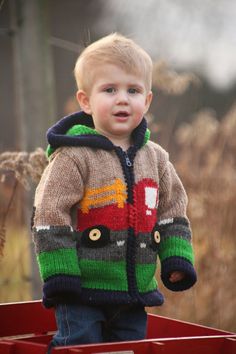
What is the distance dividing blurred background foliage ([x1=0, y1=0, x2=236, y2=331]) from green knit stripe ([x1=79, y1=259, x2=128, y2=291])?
1.43m

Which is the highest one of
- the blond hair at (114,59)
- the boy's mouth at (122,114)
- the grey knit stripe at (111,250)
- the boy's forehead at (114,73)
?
the blond hair at (114,59)

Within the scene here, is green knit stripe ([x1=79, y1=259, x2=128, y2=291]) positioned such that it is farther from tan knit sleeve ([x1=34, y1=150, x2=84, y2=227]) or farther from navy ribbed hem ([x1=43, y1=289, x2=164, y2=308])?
tan knit sleeve ([x1=34, y1=150, x2=84, y2=227])

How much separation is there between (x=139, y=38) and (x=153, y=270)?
2.16 m

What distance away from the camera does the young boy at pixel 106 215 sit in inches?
122

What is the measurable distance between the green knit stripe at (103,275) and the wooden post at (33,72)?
157 centimetres

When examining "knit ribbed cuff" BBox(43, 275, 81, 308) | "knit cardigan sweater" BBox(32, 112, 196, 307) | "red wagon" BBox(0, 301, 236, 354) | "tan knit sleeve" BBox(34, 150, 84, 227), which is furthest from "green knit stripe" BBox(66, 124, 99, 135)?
"red wagon" BBox(0, 301, 236, 354)

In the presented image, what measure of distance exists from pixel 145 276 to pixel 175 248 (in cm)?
17

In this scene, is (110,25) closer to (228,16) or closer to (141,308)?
(228,16)

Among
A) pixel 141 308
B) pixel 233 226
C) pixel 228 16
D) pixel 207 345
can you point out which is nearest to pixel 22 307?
pixel 141 308

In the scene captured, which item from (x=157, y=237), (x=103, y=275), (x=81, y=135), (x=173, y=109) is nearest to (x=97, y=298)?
(x=103, y=275)

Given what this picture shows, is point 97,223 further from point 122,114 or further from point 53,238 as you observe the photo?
point 122,114

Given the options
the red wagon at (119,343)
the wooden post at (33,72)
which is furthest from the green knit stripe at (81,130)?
the wooden post at (33,72)

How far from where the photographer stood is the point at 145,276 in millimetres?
3264

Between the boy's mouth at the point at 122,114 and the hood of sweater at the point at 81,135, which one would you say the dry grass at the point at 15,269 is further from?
the boy's mouth at the point at 122,114
